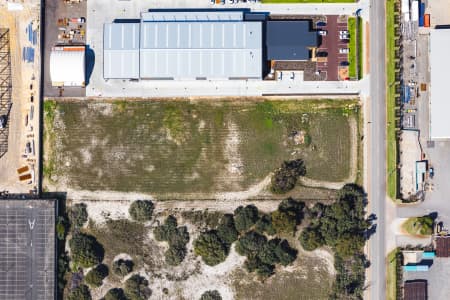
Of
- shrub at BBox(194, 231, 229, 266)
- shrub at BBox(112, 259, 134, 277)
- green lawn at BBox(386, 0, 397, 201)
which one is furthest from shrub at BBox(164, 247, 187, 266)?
green lawn at BBox(386, 0, 397, 201)

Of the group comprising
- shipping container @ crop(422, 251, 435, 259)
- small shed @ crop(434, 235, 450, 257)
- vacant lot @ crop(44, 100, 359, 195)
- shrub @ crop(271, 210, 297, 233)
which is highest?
vacant lot @ crop(44, 100, 359, 195)

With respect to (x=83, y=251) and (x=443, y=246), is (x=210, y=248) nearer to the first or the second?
(x=83, y=251)

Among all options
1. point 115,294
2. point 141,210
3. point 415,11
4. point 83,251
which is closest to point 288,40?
point 415,11

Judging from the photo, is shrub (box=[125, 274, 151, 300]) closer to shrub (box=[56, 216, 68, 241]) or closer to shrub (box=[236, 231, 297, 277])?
shrub (box=[56, 216, 68, 241])

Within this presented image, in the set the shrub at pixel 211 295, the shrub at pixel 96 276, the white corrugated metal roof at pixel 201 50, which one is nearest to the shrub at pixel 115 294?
the shrub at pixel 96 276

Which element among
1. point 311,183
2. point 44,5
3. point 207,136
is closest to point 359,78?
point 311,183

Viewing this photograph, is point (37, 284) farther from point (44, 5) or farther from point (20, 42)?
point (44, 5)
